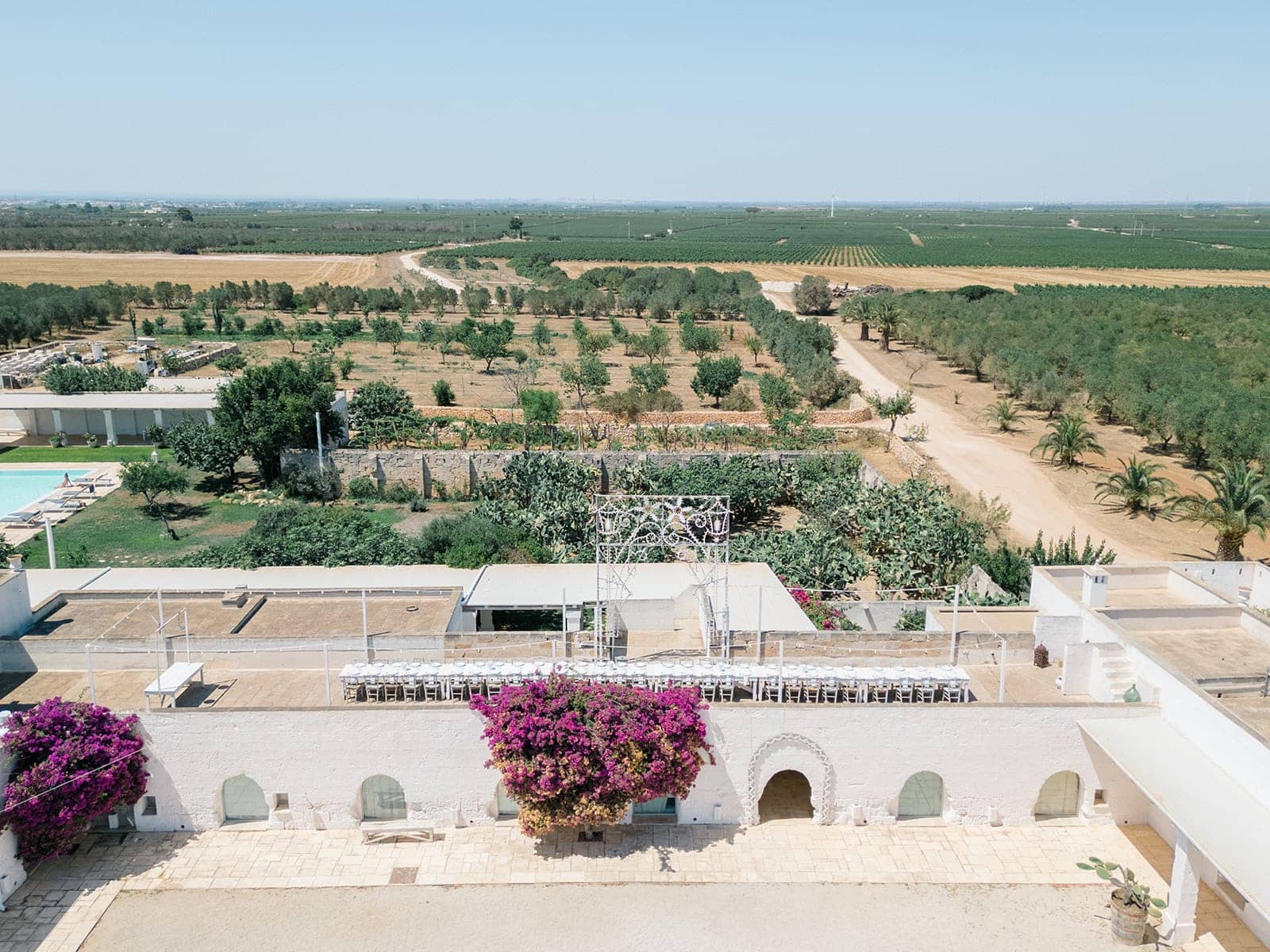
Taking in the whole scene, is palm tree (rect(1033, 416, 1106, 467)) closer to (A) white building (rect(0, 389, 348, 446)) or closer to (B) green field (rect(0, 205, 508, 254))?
Answer: (A) white building (rect(0, 389, 348, 446))

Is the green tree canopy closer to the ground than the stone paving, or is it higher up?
higher up

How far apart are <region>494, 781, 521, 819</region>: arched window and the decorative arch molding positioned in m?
3.15

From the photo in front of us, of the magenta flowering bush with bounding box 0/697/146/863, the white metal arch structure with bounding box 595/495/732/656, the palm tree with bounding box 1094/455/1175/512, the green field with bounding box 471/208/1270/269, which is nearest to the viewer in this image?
the magenta flowering bush with bounding box 0/697/146/863

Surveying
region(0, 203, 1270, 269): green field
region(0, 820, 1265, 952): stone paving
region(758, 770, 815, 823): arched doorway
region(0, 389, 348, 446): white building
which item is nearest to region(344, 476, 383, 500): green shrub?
region(0, 389, 348, 446): white building

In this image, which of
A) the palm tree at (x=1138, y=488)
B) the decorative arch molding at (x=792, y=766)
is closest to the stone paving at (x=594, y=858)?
the decorative arch molding at (x=792, y=766)

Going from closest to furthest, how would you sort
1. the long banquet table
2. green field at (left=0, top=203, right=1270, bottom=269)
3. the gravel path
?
1. the gravel path
2. the long banquet table
3. green field at (left=0, top=203, right=1270, bottom=269)

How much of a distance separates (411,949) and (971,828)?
7501mm

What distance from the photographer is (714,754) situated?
13219 millimetres

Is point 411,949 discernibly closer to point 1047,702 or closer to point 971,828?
point 971,828

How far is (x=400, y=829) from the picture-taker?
13.3 metres

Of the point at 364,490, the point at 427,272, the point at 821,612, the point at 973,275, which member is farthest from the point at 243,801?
the point at 973,275

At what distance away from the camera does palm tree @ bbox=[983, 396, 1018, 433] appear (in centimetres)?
3788

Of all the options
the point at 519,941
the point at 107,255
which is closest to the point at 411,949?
the point at 519,941

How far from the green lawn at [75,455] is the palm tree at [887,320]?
38.8 m
